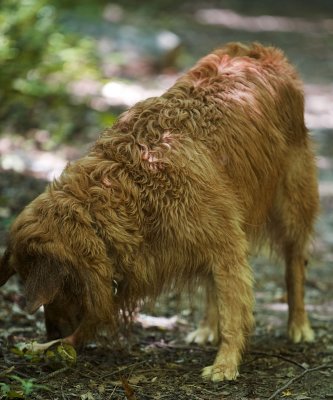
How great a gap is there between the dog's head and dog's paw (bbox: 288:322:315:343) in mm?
2118

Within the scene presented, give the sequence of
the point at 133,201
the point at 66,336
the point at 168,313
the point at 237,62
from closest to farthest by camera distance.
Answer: the point at 133,201, the point at 66,336, the point at 237,62, the point at 168,313

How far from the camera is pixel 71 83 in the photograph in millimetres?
14180

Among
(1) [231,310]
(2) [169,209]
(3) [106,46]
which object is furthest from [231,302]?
(3) [106,46]

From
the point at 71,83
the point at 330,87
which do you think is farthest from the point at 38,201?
the point at 330,87

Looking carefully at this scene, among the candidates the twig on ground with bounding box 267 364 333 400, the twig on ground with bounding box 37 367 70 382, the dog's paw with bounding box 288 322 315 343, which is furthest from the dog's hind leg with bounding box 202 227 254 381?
the dog's paw with bounding box 288 322 315 343

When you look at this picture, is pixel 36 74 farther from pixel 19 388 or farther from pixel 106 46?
pixel 19 388

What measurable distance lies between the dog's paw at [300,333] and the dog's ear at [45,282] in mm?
2491

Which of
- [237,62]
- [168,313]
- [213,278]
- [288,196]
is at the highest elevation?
[237,62]

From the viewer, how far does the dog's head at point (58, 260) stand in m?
4.92

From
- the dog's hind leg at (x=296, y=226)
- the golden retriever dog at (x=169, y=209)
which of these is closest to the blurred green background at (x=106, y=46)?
the dog's hind leg at (x=296, y=226)

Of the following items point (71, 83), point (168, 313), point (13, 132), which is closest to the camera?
point (168, 313)

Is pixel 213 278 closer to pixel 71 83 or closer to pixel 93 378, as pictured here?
pixel 93 378

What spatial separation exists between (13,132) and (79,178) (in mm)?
6917

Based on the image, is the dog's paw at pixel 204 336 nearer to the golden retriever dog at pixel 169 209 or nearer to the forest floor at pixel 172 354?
the forest floor at pixel 172 354
